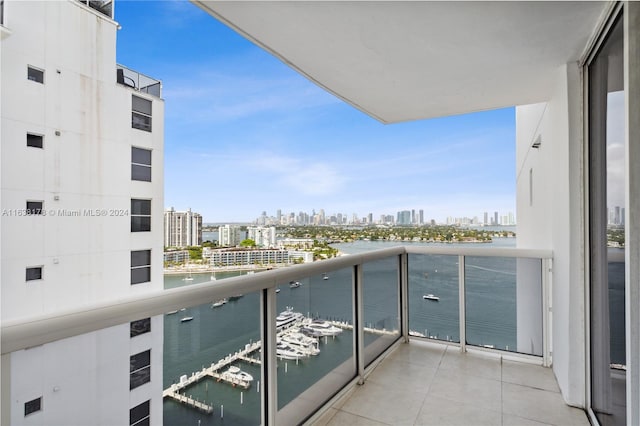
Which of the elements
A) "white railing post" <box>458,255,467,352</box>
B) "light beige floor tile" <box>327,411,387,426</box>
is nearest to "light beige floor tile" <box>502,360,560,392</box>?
"white railing post" <box>458,255,467,352</box>

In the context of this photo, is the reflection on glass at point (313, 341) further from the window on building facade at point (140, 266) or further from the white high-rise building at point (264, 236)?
the window on building facade at point (140, 266)

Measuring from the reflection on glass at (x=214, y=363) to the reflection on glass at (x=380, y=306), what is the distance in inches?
50.0

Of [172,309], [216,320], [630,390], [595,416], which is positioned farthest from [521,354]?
[172,309]

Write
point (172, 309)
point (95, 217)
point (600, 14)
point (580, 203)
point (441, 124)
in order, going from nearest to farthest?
point (172, 309) → point (600, 14) → point (580, 203) → point (95, 217) → point (441, 124)

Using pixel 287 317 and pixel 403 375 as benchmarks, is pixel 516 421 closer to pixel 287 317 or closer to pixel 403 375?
pixel 403 375

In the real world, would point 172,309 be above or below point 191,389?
above

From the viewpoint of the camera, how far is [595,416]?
192 centimetres

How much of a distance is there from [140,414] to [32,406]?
12.4 inches

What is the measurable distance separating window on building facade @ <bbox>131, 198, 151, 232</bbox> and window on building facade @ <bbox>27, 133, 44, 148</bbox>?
1.01 metres

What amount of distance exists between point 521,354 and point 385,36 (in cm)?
284

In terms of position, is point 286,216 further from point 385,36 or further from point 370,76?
point 385,36

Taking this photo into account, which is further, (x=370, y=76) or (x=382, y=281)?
(x=382, y=281)

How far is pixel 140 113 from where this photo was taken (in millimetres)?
3590

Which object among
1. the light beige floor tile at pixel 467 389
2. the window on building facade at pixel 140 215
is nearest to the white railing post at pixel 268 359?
the light beige floor tile at pixel 467 389
